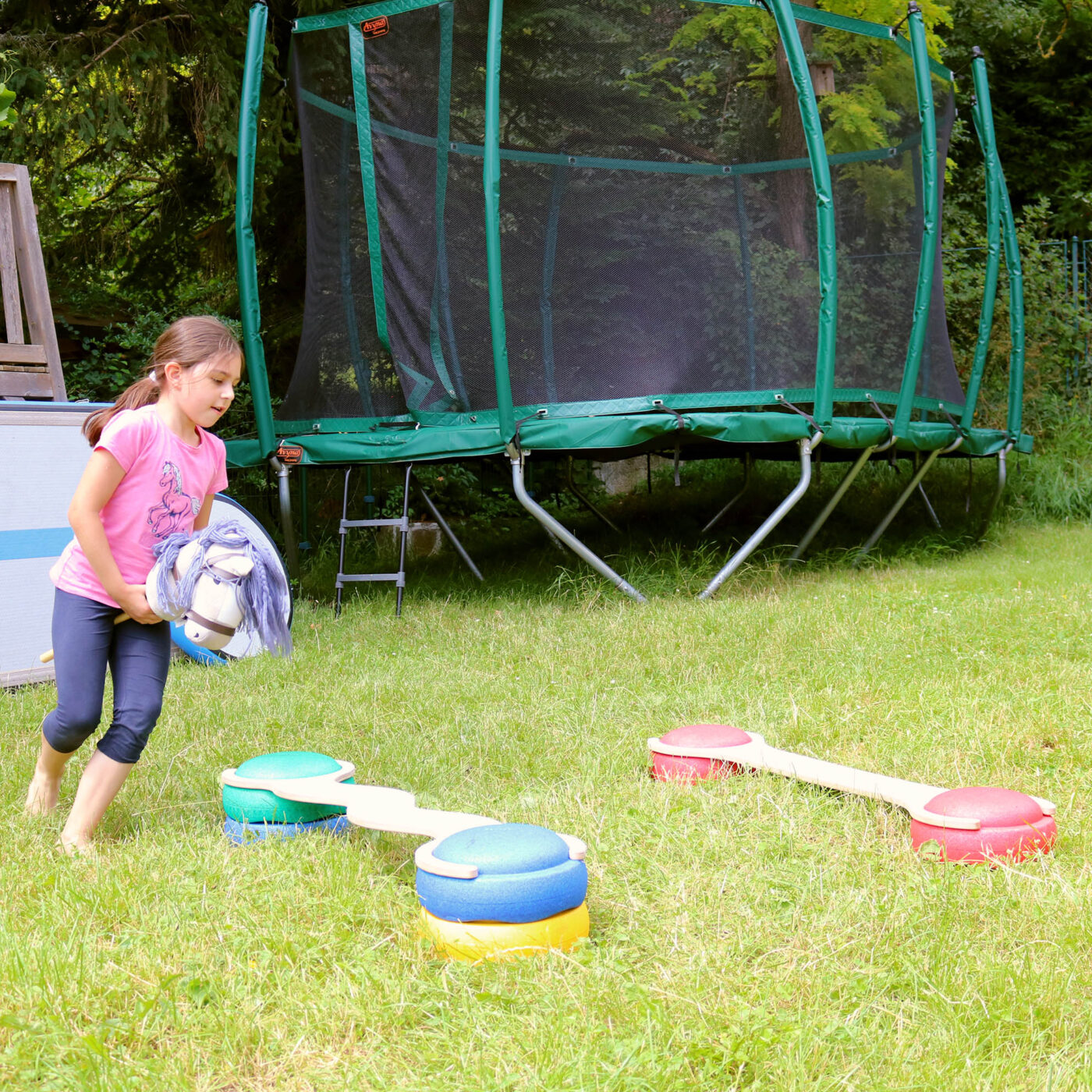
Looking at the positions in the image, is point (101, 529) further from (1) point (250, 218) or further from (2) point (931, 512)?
(2) point (931, 512)

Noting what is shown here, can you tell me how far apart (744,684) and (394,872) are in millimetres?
1664

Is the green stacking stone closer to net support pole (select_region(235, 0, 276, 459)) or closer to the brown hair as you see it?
the brown hair

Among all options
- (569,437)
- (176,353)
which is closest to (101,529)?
(176,353)

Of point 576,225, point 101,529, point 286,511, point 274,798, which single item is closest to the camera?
point 101,529

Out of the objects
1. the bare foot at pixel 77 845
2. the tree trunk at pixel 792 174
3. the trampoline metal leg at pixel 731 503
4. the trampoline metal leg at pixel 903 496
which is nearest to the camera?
the bare foot at pixel 77 845

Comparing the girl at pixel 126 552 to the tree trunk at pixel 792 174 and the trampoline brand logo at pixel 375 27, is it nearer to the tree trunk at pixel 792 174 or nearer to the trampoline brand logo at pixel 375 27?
the trampoline brand logo at pixel 375 27

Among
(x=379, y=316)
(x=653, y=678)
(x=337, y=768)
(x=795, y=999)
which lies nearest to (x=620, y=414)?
(x=379, y=316)

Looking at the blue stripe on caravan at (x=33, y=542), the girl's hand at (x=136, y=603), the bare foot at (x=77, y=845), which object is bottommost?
the bare foot at (x=77, y=845)

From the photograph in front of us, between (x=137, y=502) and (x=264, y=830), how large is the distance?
2.29 feet

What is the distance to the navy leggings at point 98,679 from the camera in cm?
221

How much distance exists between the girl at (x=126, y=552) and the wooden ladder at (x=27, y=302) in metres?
3.19

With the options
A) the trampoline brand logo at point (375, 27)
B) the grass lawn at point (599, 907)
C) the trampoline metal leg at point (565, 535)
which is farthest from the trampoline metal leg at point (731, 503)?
the grass lawn at point (599, 907)

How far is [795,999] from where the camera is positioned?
1578mm

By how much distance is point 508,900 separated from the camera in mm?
1700
